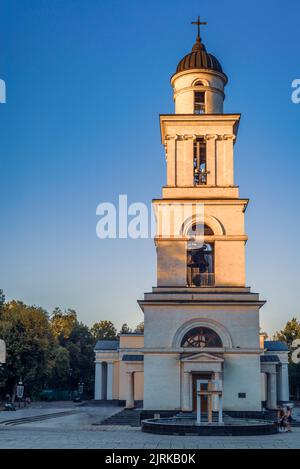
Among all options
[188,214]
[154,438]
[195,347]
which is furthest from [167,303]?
[154,438]

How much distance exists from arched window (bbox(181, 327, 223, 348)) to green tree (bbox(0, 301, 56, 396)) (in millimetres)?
20945

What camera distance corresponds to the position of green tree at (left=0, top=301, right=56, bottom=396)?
46594 millimetres

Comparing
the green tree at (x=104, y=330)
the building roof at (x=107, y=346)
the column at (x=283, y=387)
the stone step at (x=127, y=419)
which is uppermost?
the green tree at (x=104, y=330)

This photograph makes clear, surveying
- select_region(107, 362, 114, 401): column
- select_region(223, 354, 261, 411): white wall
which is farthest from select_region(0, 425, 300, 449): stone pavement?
select_region(107, 362, 114, 401): column

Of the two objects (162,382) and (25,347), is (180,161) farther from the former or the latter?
(25,347)

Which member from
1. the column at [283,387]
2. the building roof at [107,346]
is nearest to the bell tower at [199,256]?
the column at [283,387]

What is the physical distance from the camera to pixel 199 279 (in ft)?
100

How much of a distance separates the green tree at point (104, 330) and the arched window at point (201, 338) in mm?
58568

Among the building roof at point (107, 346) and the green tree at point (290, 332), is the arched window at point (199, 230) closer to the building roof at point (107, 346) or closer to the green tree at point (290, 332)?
the building roof at point (107, 346)

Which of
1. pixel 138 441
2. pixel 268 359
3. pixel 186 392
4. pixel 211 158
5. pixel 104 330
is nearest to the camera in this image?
pixel 138 441

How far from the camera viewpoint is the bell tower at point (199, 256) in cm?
2872

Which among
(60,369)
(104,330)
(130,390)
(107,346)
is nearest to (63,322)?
(104,330)

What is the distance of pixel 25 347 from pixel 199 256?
832 inches
